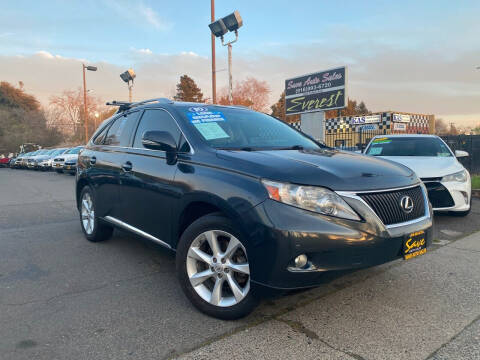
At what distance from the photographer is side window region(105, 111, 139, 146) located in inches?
164

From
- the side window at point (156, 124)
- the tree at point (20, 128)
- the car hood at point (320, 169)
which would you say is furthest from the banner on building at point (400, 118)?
the tree at point (20, 128)

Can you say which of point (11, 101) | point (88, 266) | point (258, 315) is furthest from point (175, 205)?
point (11, 101)

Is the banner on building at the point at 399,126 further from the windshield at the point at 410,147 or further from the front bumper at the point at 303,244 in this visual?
the front bumper at the point at 303,244

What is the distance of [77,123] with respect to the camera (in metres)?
53.0

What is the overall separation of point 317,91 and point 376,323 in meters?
15.7

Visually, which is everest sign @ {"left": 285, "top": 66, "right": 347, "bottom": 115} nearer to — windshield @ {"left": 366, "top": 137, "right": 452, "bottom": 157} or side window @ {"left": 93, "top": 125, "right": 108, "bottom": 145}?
windshield @ {"left": 366, "top": 137, "right": 452, "bottom": 157}

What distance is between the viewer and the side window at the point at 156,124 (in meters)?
3.43

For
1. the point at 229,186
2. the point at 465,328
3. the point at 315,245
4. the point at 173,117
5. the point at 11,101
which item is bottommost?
the point at 465,328

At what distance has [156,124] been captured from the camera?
3.72 metres

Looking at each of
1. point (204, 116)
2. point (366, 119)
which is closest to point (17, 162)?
point (366, 119)

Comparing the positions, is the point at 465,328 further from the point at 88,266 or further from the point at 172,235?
the point at 88,266

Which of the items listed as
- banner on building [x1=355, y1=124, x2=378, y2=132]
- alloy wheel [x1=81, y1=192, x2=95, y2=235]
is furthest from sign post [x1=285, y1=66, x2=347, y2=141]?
alloy wheel [x1=81, y1=192, x2=95, y2=235]

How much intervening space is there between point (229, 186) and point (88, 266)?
2245 millimetres

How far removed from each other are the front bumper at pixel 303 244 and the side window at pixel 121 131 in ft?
7.49
